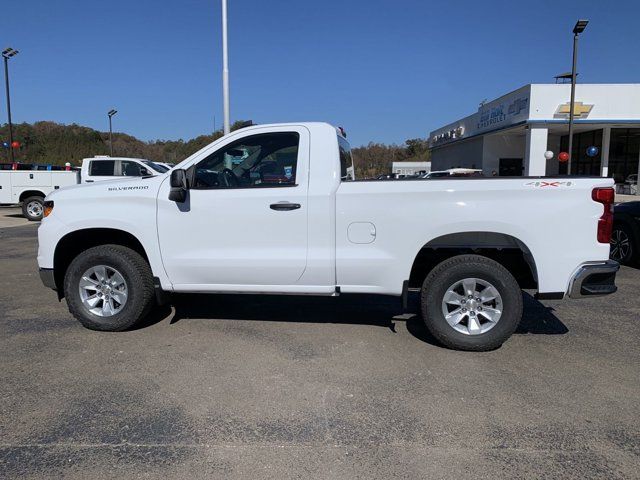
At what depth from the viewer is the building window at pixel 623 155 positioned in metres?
33.2

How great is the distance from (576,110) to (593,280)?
27.4m

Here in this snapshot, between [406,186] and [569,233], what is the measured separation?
148cm

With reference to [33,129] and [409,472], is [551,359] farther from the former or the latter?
[33,129]

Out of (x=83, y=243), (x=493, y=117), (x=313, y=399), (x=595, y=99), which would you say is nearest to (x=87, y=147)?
(x=493, y=117)

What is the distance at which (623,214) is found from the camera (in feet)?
29.3

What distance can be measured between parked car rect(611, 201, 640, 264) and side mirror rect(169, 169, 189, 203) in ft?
24.6

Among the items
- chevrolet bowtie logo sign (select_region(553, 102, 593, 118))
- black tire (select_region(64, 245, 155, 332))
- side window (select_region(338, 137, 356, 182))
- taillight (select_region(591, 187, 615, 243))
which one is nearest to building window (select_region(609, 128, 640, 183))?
chevrolet bowtie logo sign (select_region(553, 102, 593, 118))

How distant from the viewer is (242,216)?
4.96m

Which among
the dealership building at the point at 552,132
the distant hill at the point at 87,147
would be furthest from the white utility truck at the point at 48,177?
the distant hill at the point at 87,147

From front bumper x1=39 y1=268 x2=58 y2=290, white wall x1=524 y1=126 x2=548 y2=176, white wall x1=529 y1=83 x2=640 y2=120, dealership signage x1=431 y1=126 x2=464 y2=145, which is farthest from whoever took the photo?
dealership signage x1=431 y1=126 x2=464 y2=145

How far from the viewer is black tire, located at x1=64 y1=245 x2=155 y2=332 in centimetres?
524

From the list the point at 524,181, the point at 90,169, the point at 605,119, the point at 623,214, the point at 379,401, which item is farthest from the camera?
the point at 605,119

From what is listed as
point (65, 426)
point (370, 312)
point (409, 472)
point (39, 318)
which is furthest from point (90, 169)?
point (409, 472)

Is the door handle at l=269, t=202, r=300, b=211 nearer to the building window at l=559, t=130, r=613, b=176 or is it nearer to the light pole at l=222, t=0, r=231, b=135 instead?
the light pole at l=222, t=0, r=231, b=135
